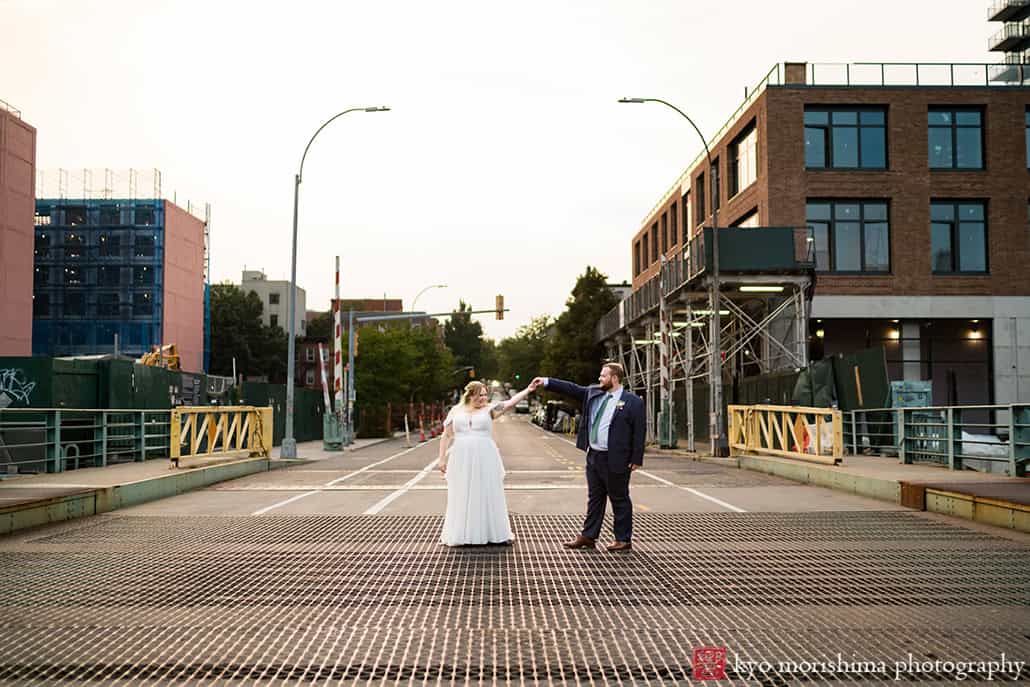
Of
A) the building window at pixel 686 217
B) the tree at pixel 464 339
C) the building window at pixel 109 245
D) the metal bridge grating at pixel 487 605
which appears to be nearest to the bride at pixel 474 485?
the metal bridge grating at pixel 487 605

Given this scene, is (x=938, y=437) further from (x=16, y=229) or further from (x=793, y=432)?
(x=16, y=229)

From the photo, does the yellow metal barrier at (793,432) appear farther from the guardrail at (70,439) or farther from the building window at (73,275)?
the building window at (73,275)

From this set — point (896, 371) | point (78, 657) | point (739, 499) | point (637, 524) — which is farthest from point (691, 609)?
point (896, 371)

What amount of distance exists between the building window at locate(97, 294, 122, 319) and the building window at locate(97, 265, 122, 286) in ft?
3.47

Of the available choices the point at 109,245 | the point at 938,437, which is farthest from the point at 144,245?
the point at 938,437

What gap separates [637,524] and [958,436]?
9.60m

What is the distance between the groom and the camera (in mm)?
9297

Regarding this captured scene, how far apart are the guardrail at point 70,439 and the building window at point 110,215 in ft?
180

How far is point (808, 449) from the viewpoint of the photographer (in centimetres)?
2002

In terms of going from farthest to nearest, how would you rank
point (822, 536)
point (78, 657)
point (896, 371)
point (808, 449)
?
point (896, 371) → point (808, 449) → point (822, 536) → point (78, 657)

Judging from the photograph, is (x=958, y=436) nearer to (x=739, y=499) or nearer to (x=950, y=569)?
(x=739, y=499)

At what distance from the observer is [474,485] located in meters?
9.75

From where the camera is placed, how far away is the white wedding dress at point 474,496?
9.73 meters

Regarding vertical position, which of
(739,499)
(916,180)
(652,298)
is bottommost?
(739,499)
